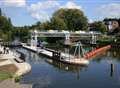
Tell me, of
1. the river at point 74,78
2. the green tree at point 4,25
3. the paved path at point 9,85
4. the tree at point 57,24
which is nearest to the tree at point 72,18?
the tree at point 57,24

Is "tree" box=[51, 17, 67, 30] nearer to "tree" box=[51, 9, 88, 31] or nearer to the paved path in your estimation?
"tree" box=[51, 9, 88, 31]

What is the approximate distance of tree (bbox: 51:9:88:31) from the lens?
508 ft

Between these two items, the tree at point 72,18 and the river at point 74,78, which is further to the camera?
the tree at point 72,18

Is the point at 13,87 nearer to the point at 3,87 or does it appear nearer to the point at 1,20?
the point at 3,87

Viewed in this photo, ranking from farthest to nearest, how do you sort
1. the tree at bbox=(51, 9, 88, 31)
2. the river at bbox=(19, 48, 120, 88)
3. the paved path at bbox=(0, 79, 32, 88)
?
the tree at bbox=(51, 9, 88, 31), the river at bbox=(19, 48, 120, 88), the paved path at bbox=(0, 79, 32, 88)

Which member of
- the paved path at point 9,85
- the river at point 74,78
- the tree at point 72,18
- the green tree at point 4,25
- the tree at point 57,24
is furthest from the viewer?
the green tree at point 4,25

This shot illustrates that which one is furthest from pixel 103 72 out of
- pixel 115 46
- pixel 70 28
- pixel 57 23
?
pixel 70 28

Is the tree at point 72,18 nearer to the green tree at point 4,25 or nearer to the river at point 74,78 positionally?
the green tree at point 4,25

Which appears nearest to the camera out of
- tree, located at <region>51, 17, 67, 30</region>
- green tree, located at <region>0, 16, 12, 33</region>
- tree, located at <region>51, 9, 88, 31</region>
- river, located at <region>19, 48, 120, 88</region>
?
river, located at <region>19, 48, 120, 88</region>

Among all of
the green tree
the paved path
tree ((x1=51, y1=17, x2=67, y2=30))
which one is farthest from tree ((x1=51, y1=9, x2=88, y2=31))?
the paved path

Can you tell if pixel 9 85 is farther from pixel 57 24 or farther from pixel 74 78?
pixel 57 24

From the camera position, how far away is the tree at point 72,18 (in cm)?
15488

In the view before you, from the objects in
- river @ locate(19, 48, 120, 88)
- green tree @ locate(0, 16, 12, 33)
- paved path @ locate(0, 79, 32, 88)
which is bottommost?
river @ locate(19, 48, 120, 88)

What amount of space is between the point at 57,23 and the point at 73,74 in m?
95.5
